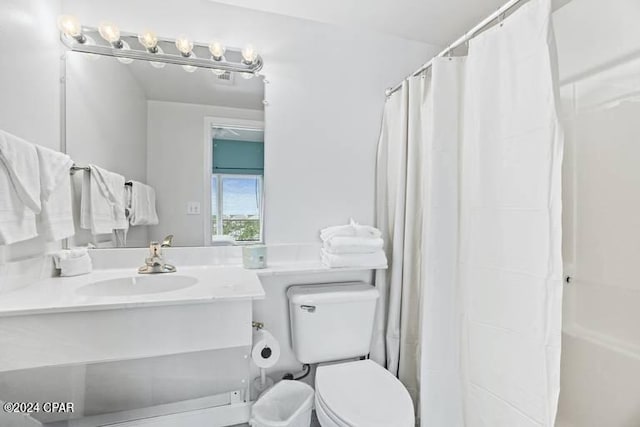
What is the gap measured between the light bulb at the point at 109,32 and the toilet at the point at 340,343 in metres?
1.48

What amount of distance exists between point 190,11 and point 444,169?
148 cm

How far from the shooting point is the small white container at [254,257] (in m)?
1.50

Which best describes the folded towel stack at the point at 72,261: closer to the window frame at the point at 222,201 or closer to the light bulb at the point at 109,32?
the window frame at the point at 222,201

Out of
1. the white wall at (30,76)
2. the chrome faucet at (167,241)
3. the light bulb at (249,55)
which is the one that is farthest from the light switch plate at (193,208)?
the light bulb at (249,55)

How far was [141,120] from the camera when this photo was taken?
4.83 ft

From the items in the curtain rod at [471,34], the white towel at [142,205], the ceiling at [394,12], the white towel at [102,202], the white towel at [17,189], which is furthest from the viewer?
the ceiling at [394,12]

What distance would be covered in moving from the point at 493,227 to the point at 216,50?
1502mm

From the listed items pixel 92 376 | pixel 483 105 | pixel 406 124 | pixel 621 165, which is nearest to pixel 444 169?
pixel 483 105

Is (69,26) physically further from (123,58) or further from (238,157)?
(238,157)

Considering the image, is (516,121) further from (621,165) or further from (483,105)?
Answer: (621,165)

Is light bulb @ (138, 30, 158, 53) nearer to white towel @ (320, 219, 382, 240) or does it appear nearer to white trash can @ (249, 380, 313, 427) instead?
white towel @ (320, 219, 382, 240)

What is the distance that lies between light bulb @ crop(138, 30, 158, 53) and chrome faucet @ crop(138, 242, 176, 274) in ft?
3.09

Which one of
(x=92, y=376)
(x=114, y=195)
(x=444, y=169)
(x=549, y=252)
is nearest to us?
(x=549, y=252)

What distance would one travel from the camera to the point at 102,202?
55.2 inches
